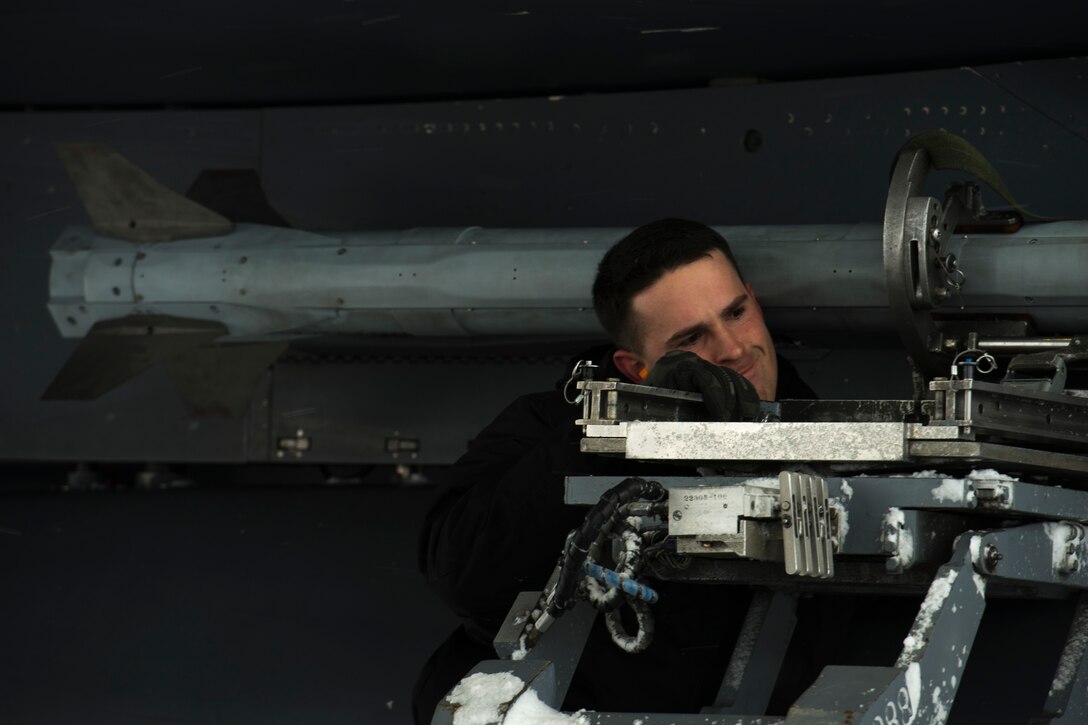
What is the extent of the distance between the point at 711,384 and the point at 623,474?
0.29 m

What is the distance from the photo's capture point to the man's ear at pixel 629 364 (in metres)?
2.55

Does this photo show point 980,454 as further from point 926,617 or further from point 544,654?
point 544,654

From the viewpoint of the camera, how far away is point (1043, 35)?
112 inches

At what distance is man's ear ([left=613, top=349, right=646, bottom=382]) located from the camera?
8.36 feet

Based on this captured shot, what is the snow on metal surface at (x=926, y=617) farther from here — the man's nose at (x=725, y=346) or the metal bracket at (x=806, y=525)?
the man's nose at (x=725, y=346)

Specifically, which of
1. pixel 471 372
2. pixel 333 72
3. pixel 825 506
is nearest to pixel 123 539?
pixel 471 372

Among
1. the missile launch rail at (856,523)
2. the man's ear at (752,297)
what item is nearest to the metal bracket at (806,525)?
the missile launch rail at (856,523)

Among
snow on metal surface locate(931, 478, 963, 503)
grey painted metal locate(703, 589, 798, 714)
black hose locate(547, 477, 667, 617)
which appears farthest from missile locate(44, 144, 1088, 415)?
black hose locate(547, 477, 667, 617)

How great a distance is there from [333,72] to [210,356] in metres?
0.71

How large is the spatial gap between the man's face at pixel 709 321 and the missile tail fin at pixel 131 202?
1.16 metres

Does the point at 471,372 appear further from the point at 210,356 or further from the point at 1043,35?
the point at 1043,35

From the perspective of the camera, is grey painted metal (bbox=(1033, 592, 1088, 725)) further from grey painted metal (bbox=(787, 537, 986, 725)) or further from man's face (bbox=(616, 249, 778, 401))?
man's face (bbox=(616, 249, 778, 401))

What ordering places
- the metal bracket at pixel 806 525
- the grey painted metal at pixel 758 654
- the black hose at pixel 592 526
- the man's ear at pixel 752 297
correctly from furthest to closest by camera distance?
the man's ear at pixel 752 297 < the grey painted metal at pixel 758 654 < the black hose at pixel 592 526 < the metal bracket at pixel 806 525

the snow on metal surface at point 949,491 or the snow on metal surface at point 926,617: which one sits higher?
the snow on metal surface at point 949,491
